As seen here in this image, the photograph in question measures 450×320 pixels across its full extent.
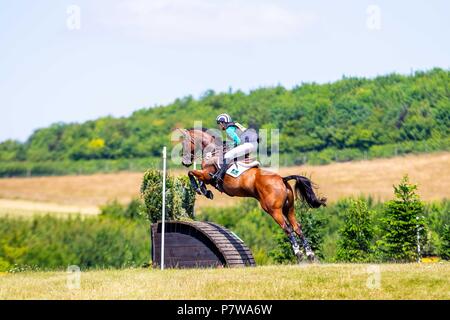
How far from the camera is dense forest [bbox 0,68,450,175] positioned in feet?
257

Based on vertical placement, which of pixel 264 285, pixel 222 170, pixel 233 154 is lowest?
pixel 264 285

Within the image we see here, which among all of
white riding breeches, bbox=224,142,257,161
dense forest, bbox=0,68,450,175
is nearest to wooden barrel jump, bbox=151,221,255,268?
white riding breeches, bbox=224,142,257,161

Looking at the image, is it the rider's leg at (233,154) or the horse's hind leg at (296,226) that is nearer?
the horse's hind leg at (296,226)

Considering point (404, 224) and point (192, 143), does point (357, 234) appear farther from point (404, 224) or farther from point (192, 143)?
point (192, 143)

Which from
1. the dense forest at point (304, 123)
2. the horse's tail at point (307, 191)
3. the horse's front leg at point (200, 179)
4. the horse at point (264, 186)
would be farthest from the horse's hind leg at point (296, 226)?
the dense forest at point (304, 123)

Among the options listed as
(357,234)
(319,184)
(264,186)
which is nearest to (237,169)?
(264,186)

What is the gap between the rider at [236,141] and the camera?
70.7 feet

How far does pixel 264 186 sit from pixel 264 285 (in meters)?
4.74

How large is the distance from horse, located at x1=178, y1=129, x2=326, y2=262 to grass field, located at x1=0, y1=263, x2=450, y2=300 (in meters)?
1.82

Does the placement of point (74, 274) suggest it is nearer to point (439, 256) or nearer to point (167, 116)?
point (439, 256)

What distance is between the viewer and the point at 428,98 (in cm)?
8600

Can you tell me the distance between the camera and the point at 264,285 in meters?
16.9

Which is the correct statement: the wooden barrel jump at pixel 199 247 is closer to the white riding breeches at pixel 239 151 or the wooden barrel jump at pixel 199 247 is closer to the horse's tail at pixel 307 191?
the horse's tail at pixel 307 191

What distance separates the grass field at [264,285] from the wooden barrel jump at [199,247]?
251 centimetres
